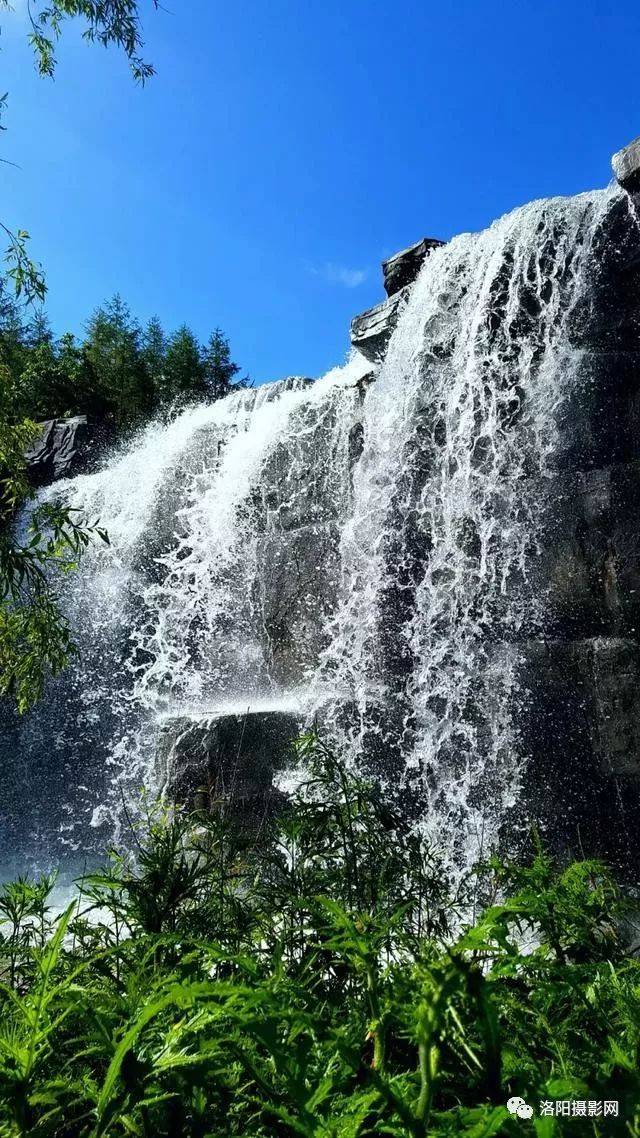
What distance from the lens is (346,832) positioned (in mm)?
1971

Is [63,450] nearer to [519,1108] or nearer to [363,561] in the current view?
[363,561]

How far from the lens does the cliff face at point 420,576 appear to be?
722 centimetres

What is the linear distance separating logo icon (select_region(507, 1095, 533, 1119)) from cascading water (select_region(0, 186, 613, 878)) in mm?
6526

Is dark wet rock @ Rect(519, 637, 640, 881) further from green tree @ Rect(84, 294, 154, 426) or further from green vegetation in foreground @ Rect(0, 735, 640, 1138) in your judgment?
green tree @ Rect(84, 294, 154, 426)

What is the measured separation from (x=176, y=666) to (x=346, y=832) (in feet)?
33.2

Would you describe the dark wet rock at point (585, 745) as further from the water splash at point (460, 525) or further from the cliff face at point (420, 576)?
the water splash at point (460, 525)

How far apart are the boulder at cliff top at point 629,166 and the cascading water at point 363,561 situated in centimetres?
42

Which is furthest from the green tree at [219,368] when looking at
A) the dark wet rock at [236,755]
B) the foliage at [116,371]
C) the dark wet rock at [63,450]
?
the dark wet rock at [236,755]

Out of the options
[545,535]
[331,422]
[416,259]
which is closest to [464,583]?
[545,535]

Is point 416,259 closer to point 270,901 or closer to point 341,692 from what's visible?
point 341,692

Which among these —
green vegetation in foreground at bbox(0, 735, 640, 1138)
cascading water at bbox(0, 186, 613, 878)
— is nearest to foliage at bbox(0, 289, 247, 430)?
cascading water at bbox(0, 186, 613, 878)

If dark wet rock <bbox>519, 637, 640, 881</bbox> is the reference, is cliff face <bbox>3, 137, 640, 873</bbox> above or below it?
above

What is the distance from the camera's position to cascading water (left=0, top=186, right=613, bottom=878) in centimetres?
791

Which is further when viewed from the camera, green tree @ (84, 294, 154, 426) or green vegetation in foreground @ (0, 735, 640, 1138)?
green tree @ (84, 294, 154, 426)
